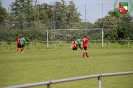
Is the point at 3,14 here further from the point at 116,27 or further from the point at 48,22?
the point at 116,27

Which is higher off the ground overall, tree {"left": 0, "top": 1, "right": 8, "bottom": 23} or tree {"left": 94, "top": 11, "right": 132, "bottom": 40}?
tree {"left": 0, "top": 1, "right": 8, "bottom": 23}

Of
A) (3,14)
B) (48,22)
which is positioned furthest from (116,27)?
(3,14)

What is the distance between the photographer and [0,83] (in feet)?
38.5

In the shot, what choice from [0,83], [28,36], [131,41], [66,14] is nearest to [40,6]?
[66,14]

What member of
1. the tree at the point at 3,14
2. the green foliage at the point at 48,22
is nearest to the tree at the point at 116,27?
the green foliage at the point at 48,22

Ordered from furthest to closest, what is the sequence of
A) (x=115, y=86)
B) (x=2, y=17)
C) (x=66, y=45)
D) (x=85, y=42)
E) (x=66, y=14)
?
1. (x=66, y=14)
2. (x=2, y=17)
3. (x=66, y=45)
4. (x=85, y=42)
5. (x=115, y=86)

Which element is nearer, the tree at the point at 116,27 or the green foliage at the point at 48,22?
the green foliage at the point at 48,22

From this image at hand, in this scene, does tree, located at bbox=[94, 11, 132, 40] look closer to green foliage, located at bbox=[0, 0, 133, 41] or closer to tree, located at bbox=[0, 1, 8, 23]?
green foliage, located at bbox=[0, 0, 133, 41]

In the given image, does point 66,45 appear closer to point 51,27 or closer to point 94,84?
point 51,27

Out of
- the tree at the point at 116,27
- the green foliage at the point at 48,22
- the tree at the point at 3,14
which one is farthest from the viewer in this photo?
the tree at the point at 3,14

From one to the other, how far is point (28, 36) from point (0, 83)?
38.5 meters

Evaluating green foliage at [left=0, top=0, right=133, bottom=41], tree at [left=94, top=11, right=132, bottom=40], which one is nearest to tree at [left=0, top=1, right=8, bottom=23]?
green foliage at [left=0, top=0, right=133, bottom=41]

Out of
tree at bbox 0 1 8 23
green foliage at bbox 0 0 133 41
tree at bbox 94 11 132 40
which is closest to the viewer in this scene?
green foliage at bbox 0 0 133 41

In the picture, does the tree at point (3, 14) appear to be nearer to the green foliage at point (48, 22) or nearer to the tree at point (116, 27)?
the green foliage at point (48, 22)
